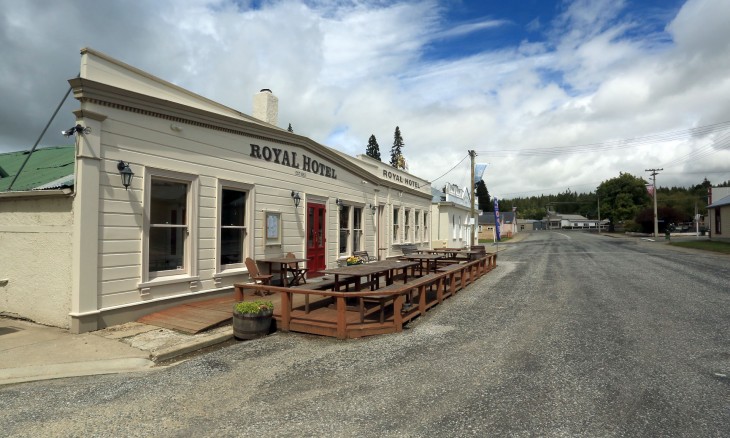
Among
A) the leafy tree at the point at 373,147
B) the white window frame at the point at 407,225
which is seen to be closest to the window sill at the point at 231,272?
the white window frame at the point at 407,225

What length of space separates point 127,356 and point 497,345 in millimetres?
5071

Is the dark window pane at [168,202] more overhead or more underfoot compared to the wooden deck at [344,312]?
more overhead

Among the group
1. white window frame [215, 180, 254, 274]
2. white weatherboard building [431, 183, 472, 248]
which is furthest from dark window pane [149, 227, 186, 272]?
white weatherboard building [431, 183, 472, 248]

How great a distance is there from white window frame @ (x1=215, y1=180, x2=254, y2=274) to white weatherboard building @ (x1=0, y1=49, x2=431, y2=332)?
2 centimetres

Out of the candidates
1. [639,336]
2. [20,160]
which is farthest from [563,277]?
[20,160]

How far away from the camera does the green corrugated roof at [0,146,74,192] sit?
24.0ft

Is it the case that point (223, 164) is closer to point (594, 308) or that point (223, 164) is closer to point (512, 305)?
point (512, 305)

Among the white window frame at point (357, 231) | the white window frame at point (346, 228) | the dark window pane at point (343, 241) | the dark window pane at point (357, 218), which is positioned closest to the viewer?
the white window frame at point (346, 228)

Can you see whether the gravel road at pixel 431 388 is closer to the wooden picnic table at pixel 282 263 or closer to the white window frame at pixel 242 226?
the wooden picnic table at pixel 282 263

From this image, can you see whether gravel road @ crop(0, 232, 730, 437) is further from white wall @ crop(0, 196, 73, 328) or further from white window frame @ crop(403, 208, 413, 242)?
white window frame @ crop(403, 208, 413, 242)

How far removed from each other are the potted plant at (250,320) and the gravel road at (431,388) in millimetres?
200

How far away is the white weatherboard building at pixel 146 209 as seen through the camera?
6348mm

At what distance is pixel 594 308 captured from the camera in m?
8.52

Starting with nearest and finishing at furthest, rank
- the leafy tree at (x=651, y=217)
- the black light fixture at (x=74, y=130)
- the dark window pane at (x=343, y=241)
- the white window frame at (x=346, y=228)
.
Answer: the black light fixture at (x=74, y=130) < the white window frame at (x=346, y=228) < the dark window pane at (x=343, y=241) < the leafy tree at (x=651, y=217)
